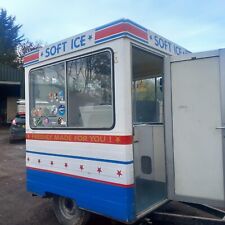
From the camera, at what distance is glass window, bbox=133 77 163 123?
4828 mm

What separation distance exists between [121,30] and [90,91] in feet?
3.04

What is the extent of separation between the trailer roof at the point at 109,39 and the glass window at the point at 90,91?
179 millimetres

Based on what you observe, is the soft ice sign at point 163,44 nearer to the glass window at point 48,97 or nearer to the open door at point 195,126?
the open door at point 195,126

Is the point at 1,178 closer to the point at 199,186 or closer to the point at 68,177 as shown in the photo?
the point at 68,177

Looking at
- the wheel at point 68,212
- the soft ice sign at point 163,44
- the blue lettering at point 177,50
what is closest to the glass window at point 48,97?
the wheel at point 68,212

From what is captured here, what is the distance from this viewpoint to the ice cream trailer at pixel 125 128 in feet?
12.6

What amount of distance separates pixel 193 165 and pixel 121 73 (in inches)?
52.6

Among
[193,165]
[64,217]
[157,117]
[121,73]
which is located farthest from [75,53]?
[64,217]

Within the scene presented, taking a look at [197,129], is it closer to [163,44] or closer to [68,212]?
[163,44]

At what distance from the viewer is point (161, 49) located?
14.6ft

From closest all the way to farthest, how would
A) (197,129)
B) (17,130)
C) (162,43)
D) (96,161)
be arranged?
(197,129) < (96,161) < (162,43) < (17,130)

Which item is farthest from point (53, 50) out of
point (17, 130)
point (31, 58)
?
point (17, 130)

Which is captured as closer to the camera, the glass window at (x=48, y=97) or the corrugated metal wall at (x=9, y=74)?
the glass window at (x=48, y=97)

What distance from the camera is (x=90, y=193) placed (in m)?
4.26
